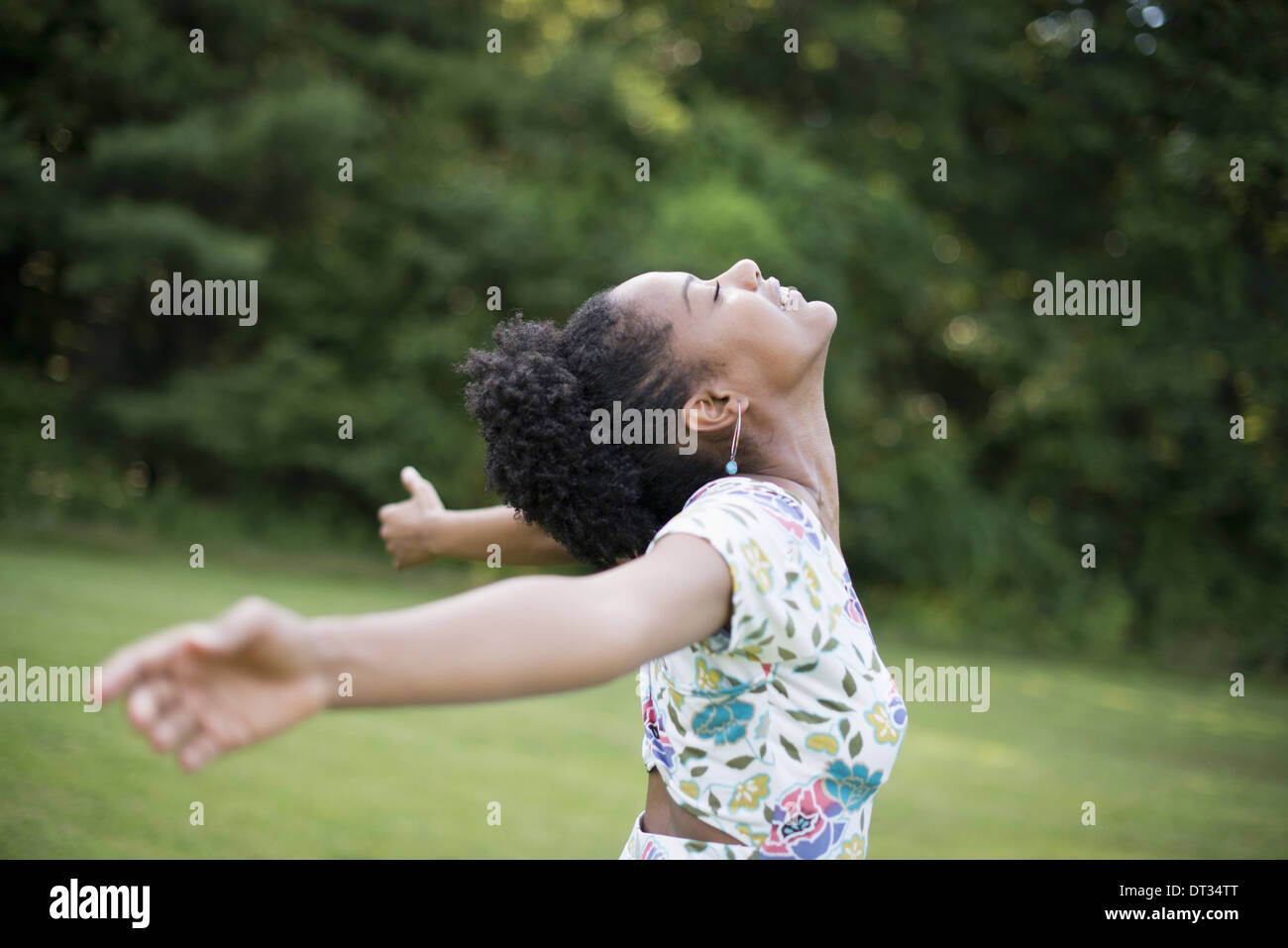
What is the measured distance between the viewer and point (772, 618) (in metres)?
1.47

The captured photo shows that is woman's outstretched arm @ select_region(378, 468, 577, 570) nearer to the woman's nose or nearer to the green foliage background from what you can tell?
the woman's nose

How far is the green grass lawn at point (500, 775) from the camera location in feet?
17.5

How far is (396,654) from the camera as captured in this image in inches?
45.2

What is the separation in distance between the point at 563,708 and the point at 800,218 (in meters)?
11.2

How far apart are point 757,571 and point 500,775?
587 centimetres

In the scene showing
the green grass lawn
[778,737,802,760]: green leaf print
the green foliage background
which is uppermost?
the green foliage background

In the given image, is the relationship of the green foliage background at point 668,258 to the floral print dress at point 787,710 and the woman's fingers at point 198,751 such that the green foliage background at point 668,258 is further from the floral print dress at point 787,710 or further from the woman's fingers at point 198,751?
the woman's fingers at point 198,751

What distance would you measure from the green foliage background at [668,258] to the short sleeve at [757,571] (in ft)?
49.4

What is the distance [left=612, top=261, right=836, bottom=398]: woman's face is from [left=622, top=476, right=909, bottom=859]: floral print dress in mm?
184

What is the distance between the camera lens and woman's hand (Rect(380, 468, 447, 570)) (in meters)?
2.46

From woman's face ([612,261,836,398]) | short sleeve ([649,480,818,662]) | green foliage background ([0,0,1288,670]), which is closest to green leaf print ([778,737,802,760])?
short sleeve ([649,480,818,662])

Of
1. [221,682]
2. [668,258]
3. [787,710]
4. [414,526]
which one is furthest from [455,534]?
Result: [668,258]
